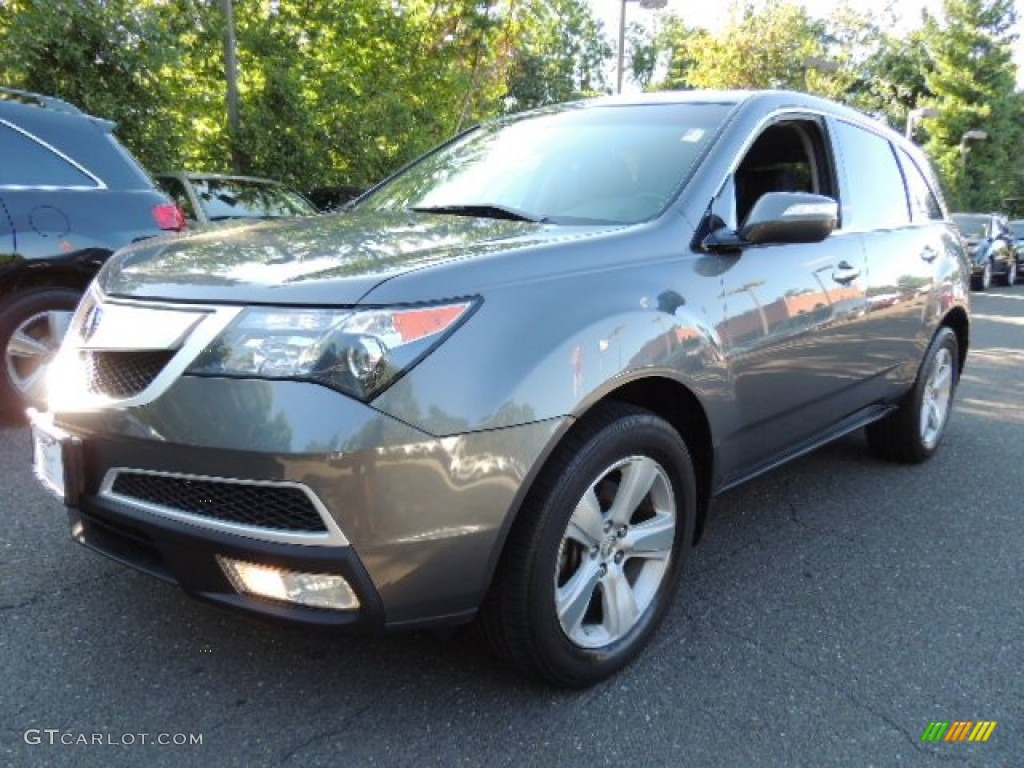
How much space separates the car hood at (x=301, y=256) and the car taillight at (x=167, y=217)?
2203 mm

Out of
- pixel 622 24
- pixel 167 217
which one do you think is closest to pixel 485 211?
pixel 167 217

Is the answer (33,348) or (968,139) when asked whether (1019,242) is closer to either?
(968,139)

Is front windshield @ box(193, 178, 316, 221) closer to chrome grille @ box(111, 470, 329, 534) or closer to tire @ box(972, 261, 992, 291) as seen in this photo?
chrome grille @ box(111, 470, 329, 534)

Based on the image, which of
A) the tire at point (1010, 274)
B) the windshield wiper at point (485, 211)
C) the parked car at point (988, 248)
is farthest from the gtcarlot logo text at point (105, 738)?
the tire at point (1010, 274)

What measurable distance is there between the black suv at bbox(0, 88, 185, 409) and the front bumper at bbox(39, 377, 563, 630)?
2.77m

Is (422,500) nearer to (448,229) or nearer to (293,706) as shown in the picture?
(293,706)

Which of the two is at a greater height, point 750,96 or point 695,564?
point 750,96

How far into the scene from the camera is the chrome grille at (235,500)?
1812 mm

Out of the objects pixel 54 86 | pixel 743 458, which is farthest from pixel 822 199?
pixel 54 86

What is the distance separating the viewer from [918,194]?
427cm

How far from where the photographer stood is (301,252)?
2217 millimetres

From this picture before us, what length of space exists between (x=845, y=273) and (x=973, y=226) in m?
18.3

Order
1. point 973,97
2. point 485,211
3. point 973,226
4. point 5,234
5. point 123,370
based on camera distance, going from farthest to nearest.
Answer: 1. point 973,97
2. point 973,226
3. point 5,234
4. point 485,211
5. point 123,370

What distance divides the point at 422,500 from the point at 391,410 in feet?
0.71
